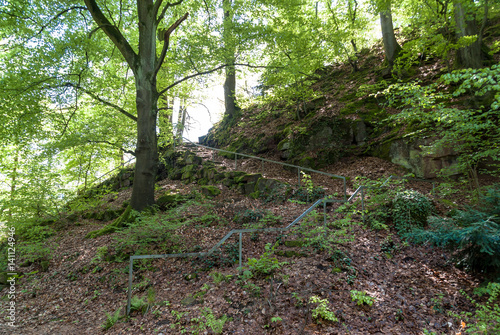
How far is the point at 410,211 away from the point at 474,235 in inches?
80.5

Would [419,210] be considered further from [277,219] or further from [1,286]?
[1,286]

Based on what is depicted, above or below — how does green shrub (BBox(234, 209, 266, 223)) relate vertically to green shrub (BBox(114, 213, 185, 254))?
above

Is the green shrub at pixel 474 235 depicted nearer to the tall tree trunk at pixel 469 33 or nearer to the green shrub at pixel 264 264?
the green shrub at pixel 264 264

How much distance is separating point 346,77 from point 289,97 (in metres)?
3.84

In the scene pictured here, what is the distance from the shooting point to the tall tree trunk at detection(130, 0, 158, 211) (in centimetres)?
746

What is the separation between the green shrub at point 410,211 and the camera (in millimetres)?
5070

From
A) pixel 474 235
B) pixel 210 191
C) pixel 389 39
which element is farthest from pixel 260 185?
pixel 389 39

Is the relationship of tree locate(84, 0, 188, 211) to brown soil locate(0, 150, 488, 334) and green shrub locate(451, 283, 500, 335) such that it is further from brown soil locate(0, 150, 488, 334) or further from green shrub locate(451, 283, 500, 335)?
green shrub locate(451, 283, 500, 335)

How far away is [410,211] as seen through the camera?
17.1 ft

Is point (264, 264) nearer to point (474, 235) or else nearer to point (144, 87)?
point (474, 235)

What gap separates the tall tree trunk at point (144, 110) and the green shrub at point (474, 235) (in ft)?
22.3

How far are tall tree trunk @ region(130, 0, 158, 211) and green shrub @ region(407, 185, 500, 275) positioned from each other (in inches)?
268

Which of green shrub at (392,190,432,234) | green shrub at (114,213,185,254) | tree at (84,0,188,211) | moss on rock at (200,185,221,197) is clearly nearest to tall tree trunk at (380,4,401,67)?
green shrub at (392,190,432,234)

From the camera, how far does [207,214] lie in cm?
665
